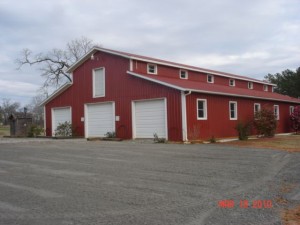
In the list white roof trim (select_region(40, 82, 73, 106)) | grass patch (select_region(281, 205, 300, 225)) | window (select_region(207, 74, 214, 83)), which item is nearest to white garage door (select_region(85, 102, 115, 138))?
white roof trim (select_region(40, 82, 73, 106))

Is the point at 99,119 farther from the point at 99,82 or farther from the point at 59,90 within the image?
the point at 59,90

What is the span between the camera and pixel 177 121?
66.7 ft

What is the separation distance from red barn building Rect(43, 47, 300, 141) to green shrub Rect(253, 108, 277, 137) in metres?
1.46

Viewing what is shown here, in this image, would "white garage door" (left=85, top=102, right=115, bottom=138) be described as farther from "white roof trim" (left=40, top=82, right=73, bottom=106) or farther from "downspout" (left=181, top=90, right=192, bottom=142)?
"downspout" (left=181, top=90, right=192, bottom=142)

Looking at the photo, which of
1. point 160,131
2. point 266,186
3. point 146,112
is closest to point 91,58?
point 146,112

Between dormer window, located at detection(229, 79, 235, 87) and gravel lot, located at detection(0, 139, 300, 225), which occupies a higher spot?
dormer window, located at detection(229, 79, 235, 87)

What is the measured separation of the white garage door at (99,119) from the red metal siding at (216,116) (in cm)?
602

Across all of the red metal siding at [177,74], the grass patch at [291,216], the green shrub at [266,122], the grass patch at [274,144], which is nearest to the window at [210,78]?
the red metal siding at [177,74]

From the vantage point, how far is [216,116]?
22672 millimetres

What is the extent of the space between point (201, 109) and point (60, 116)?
12035 mm

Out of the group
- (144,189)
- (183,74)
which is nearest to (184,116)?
(183,74)

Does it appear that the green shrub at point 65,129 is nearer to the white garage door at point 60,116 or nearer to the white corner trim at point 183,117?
the white garage door at point 60,116

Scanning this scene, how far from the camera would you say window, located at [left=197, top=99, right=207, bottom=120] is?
21281 millimetres

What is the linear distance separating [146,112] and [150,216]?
1668 cm
